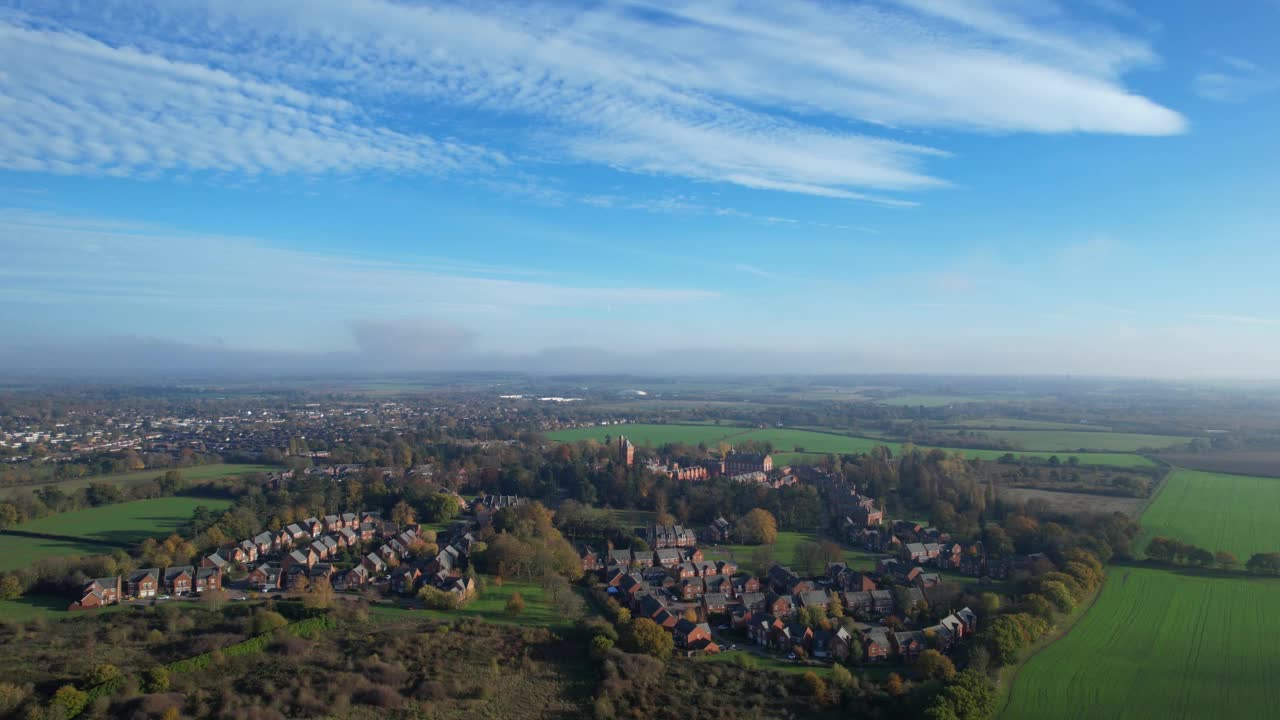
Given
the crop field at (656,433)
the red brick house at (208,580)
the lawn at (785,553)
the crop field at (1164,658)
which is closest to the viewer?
the crop field at (1164,658)

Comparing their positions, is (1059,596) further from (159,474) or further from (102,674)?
(159,474)

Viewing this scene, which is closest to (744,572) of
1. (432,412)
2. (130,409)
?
(432,412)

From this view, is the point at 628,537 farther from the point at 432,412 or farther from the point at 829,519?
the point at 432,412

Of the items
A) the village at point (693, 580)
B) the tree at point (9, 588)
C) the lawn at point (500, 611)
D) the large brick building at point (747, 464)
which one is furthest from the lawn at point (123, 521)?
the large brick building at point (747, 464)

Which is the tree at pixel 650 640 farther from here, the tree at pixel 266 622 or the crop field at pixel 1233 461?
the crop field at pixel 1233 461

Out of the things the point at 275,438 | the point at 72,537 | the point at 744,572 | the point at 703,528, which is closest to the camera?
the point at 744,572
